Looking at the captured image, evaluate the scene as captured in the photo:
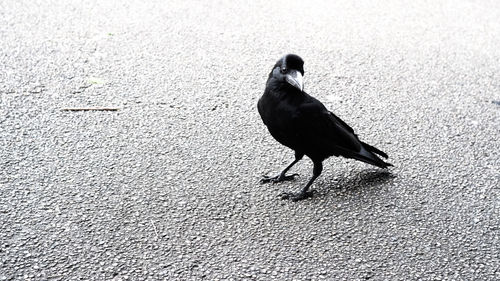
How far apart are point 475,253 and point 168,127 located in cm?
213

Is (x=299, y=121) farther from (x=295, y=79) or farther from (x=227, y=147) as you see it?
(x=227, y=147)

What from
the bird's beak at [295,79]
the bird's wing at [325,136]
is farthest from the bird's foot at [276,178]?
the bird's beak at [295,79]

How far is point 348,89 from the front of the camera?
4.92m

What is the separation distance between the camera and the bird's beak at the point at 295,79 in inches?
125

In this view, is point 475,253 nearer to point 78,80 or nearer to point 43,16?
point 78,80

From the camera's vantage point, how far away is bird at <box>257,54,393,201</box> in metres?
3.23

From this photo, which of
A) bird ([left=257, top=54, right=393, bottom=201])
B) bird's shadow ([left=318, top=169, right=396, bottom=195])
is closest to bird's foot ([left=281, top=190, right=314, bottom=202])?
bird ([left=257, top=54, right=393, bottom=201])

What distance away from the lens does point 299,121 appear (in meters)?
3.23

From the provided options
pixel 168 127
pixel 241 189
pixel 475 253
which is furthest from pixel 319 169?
pixel 168 127

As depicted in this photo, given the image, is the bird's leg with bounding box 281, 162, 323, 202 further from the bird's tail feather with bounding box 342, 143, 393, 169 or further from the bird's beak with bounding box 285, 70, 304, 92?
the bird's beak with bounding box 285, 70, 304, 92

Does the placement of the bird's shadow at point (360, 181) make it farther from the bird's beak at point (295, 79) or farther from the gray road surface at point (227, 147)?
the bird's beak at point (295, 79)

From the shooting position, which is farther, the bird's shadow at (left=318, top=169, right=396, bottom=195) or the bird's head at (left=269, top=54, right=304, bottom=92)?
the bird's shadow at (left=318, top=169, right=396, bottom=195)

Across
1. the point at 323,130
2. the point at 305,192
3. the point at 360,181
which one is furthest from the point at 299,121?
the point at 360,181

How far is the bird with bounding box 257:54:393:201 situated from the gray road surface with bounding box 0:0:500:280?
0.25m
